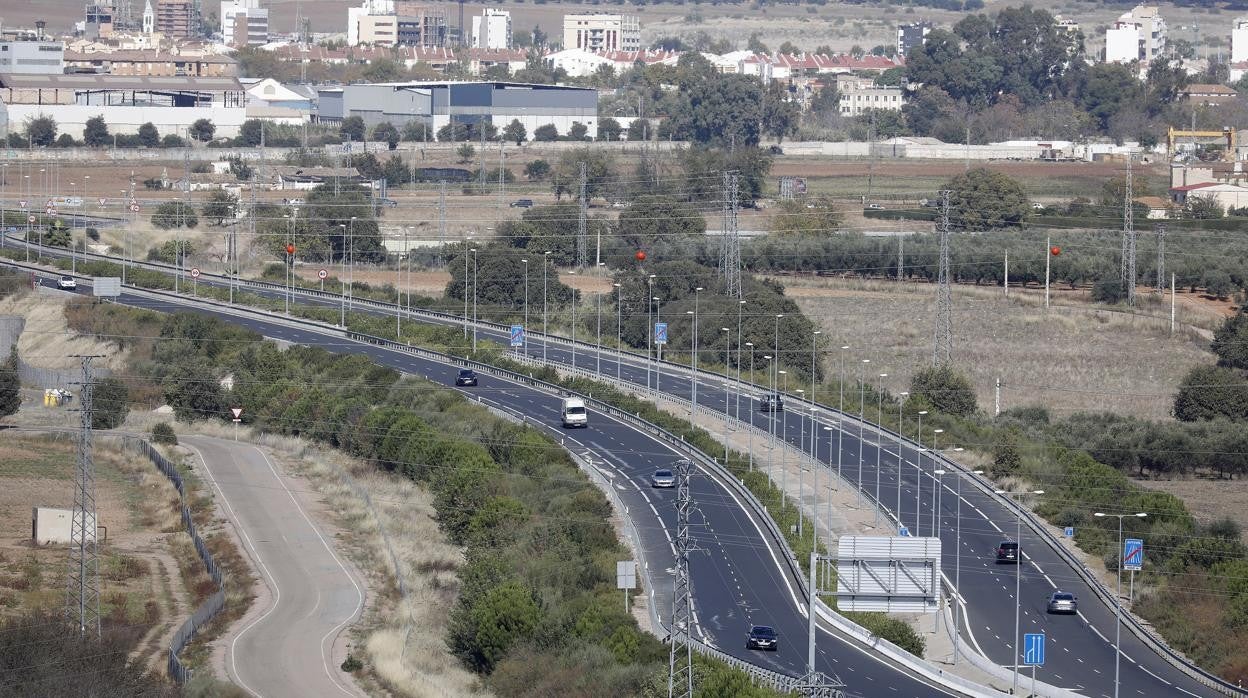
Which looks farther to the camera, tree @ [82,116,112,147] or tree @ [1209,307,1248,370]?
tree @ [82,116,112,147]

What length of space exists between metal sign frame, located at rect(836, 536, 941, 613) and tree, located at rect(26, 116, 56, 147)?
352 feet

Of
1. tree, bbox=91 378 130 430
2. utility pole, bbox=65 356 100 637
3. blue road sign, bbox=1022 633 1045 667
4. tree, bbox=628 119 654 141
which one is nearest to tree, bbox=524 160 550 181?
tree, bbox=628 119 654 141

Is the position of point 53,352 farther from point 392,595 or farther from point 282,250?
point 392,595

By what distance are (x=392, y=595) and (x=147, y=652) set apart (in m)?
7.00

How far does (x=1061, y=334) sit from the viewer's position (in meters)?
84.8

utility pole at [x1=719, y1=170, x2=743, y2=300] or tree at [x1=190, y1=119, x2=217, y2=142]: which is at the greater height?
tree at [x1=190, y1=119, x2=217, y2=142]

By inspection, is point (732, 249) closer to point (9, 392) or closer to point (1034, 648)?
point (9, 392)

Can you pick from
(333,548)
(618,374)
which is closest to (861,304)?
(618,374)

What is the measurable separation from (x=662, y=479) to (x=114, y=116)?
93.1 m

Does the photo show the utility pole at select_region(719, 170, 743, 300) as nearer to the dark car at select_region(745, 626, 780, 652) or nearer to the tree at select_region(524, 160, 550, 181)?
the dark car at select_region(745, 626, 780, 652)

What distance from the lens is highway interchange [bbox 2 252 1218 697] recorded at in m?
38.5

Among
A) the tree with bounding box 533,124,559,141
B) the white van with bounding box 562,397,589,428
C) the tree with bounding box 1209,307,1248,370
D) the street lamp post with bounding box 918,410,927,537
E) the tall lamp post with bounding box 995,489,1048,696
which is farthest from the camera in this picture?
the tree with bounding box 533,124,559,141

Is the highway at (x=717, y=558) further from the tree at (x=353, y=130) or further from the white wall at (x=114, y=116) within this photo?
the white wall at (x=114, y=116)

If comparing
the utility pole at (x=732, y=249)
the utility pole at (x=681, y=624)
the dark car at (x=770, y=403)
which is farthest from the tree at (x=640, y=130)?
the utility pole at (x=681, y=624)
